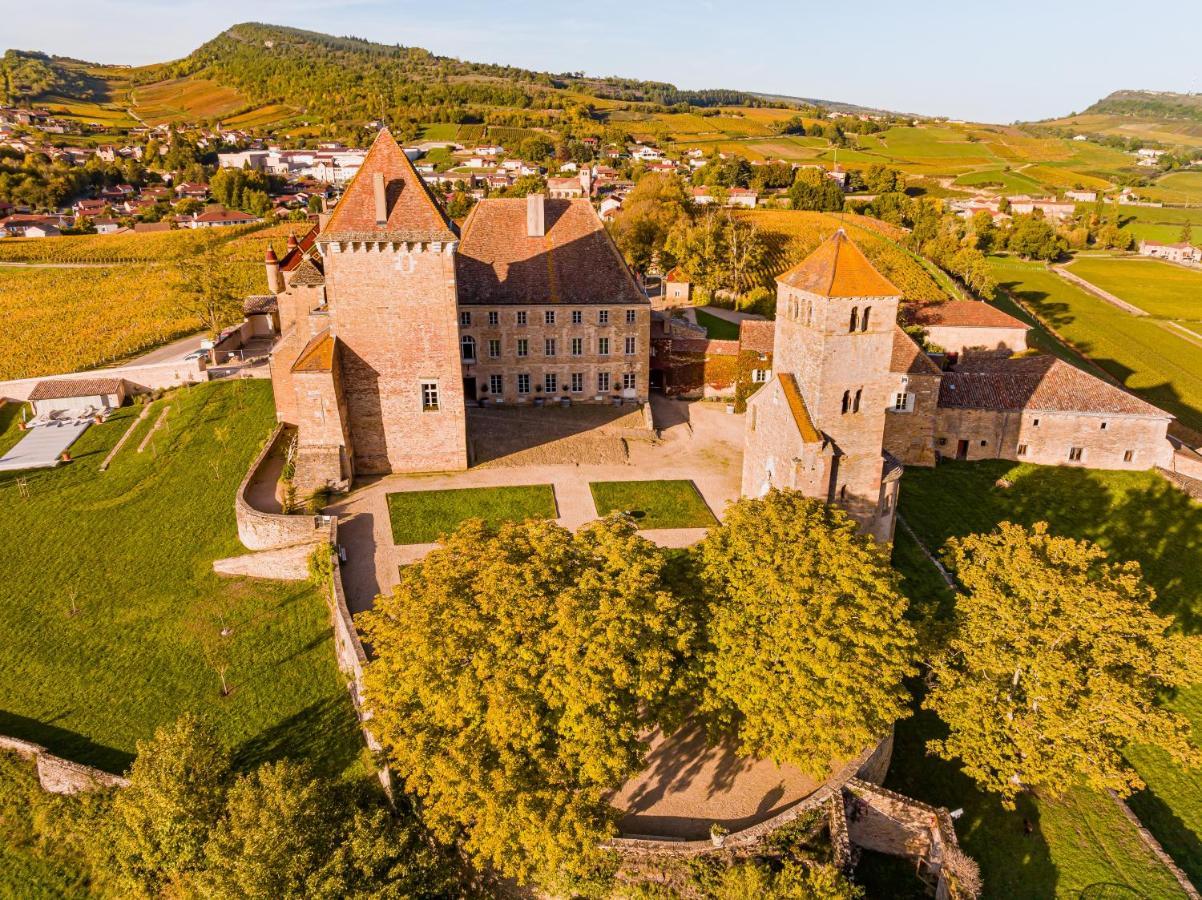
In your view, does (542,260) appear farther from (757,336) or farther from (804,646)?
(804,646)

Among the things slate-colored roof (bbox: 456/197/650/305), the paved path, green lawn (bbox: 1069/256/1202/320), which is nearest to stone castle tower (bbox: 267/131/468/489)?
the paved path

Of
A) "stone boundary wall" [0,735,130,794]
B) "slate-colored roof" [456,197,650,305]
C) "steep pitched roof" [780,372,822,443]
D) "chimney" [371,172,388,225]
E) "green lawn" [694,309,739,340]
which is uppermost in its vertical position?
"chimney" [371,172,388,225]

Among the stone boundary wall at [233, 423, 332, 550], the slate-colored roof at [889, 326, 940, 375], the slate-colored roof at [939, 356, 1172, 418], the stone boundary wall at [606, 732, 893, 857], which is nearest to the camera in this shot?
the stone boundary wall at [606, 732, 893, 857]

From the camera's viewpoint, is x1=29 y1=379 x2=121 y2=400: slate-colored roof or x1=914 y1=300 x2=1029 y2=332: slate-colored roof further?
x1=914 y1=300 x2=1029 y2=332: slate-colored roof

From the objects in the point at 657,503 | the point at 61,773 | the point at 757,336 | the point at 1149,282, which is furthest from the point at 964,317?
A: the point at 61,773

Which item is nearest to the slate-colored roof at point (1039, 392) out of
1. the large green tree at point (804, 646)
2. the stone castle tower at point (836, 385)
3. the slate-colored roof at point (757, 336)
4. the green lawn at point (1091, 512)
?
the green lawn at point (1091, 512)

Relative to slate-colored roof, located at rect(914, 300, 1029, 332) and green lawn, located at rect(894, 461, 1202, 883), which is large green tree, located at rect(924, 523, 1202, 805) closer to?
green lawn, located at rect(894, 461, 1202, 883)

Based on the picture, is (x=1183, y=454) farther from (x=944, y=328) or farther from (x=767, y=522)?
(x=767, y=522)

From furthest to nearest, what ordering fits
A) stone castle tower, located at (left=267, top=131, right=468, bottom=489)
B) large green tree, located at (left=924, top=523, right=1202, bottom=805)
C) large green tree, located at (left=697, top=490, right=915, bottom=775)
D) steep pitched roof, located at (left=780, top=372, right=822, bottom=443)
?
stone castle tower, located at (left=267, top=131, right=468, bottom=489)
steep pitched roof, located at (left=780, top=372, right=822, bottom=443)
large green tree, located at (left=924, top=523, right=1202, bottom=805)
large green tree, located at (left=697, top=490, right=915, bottom=775)
